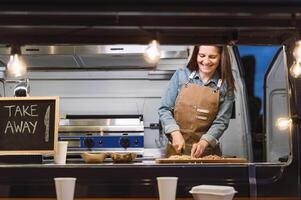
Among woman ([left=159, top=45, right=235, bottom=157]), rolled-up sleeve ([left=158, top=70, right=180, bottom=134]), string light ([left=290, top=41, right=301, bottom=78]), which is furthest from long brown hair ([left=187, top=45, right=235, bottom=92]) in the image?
string light ([left=290, top=41, right=301, bottom=78])

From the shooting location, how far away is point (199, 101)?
3.29 m

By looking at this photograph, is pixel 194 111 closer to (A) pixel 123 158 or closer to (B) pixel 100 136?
(A) pixel 123 158

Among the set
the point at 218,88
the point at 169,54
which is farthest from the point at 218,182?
the point at 169,54

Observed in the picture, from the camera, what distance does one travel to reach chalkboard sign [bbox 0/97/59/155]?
7.38 feet

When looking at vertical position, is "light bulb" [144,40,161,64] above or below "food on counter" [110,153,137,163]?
above

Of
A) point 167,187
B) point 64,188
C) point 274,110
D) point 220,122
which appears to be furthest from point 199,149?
point 64,188

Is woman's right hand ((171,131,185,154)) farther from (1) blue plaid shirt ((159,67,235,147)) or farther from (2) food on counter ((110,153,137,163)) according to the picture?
(2) food on counter ((110,153,137,163))

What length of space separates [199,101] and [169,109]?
0.22 meters

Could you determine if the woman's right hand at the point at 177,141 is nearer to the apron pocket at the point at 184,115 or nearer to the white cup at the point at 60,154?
the apron pocket at the point at 184,115

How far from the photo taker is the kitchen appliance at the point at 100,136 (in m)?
4.42

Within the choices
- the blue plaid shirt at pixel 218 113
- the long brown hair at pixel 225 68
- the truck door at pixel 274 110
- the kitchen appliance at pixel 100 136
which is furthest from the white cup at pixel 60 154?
the kitchen appliance at pixel 100 136

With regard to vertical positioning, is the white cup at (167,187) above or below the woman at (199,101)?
below

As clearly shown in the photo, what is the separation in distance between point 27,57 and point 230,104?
197 centimetres

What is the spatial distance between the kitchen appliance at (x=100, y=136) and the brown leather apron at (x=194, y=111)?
1132 millimetres
